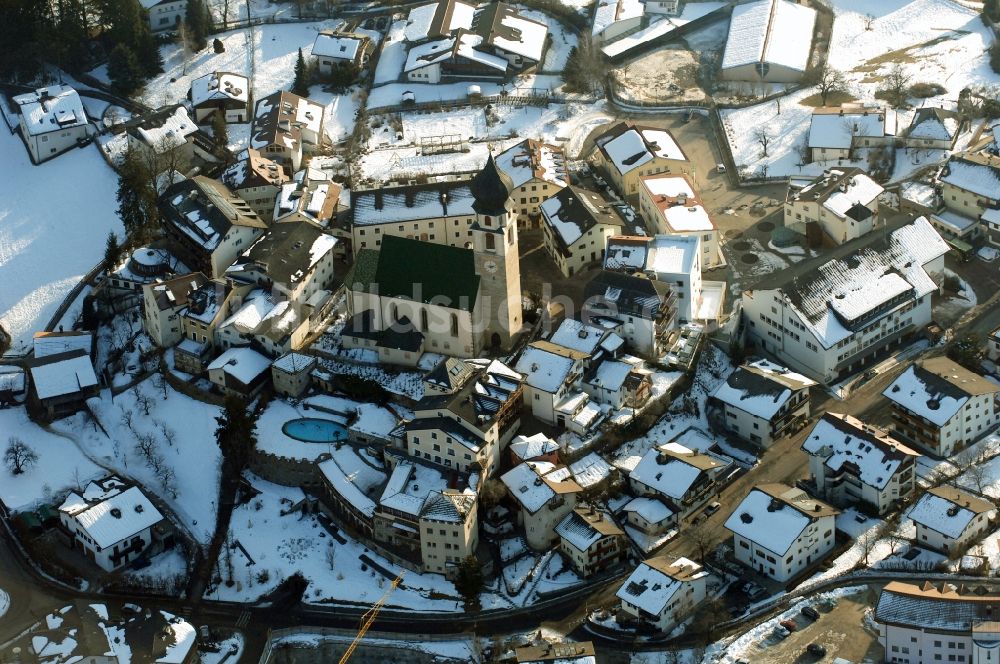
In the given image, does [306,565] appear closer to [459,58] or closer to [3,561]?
[3,561]

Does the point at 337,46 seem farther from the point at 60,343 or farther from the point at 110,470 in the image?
the point at 110,470

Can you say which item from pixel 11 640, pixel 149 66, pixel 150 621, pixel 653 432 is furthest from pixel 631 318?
pixel 149 66

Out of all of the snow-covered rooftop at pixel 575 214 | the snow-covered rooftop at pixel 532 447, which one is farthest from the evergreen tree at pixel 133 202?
the snow-covered rooftop at pixel 532 447

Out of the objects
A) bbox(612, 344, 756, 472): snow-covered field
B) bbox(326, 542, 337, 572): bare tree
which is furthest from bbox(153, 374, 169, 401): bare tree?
bbox(612, 344, 756, 472): snow-covered field

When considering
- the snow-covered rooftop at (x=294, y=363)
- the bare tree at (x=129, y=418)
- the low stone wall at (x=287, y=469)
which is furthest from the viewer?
the bare tree at (x=129, y=418)

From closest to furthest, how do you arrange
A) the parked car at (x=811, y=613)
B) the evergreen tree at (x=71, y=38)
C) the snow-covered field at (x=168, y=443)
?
the parked car at (x=811, y=613) < the snow-covered field at (x=168, y=443) < the evergreen tree at (x=71, y=38)

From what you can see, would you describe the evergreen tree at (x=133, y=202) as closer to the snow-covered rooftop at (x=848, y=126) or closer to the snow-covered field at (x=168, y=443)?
the snow-covered field at (x=168, y=443)

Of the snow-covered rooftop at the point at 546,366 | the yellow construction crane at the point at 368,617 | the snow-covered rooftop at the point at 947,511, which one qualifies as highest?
the snow-covered rooftop at the point at 546,366
